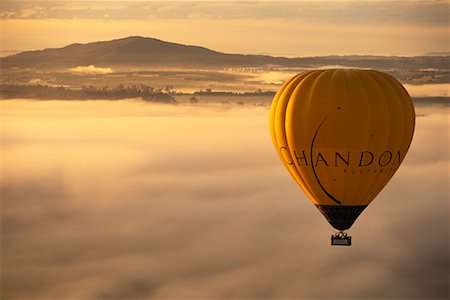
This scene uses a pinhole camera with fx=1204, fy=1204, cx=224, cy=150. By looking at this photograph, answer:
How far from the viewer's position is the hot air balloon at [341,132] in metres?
41.1

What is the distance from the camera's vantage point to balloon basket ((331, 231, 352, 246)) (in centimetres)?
4116

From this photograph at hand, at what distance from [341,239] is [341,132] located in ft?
12.1

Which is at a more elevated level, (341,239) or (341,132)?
(341,132)

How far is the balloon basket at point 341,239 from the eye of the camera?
4116 cm

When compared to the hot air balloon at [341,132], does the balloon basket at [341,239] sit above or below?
below

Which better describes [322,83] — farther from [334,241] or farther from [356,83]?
[334,241]

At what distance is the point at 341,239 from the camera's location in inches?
1629

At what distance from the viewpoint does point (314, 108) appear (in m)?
41.1

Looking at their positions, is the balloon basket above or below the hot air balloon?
below

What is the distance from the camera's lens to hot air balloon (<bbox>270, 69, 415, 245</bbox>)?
41.1m

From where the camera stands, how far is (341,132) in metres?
41.1

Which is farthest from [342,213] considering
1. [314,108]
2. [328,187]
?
[314,108]

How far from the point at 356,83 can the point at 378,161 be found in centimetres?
288

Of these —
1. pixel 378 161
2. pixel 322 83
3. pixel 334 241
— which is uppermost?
pixel 322 83
